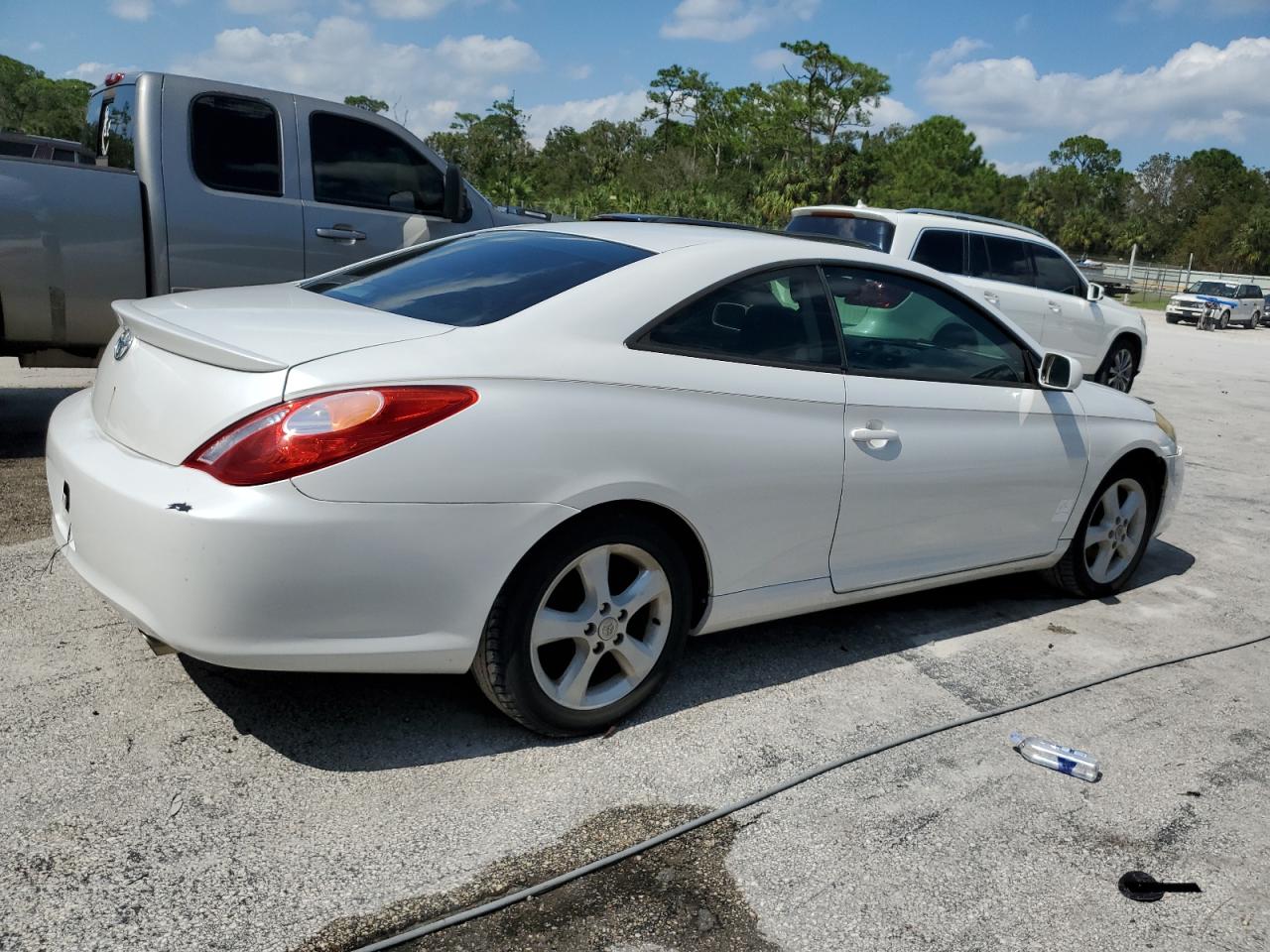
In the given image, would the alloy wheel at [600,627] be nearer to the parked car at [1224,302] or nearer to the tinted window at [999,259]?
the tinted window at [999,259]

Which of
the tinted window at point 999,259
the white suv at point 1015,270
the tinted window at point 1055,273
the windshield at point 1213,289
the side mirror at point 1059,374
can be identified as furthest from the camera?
the windshield at point 1213,289

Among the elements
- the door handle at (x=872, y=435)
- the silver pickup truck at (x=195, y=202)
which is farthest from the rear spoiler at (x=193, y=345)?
the silver pickup truck at (x=195, y=202)

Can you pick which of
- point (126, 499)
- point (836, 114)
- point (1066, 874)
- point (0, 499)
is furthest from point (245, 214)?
point (836, 114)

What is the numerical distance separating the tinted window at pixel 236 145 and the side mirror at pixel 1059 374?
4570 mm

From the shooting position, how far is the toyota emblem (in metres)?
3.19

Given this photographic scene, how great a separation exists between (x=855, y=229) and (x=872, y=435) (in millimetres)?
6004

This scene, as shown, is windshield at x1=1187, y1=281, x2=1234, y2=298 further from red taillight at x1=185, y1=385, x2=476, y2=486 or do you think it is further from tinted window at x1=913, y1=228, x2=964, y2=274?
red taillight at x1=185, y1=385, x2=476, y2=486

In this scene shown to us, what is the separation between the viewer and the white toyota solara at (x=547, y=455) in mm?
2629

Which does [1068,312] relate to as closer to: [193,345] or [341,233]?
[341,233]

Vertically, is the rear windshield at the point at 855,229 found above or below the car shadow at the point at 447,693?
above

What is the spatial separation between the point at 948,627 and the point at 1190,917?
1.94m

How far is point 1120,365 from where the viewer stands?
12250 mm

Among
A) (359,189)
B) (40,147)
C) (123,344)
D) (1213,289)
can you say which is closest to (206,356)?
(123,344)

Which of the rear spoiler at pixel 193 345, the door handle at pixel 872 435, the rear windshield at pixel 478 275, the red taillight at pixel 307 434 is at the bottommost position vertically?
the door handle at pixel 872 435
